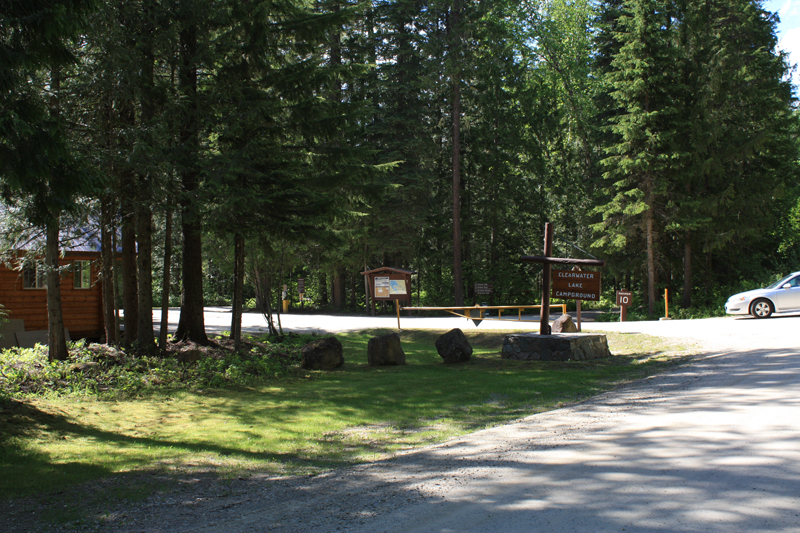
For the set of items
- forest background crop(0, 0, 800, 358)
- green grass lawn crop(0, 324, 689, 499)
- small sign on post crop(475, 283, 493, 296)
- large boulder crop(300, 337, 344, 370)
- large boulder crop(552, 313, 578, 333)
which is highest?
forest background crop(0, 0, 800, 358)

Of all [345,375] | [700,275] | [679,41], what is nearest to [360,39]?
[679,41]

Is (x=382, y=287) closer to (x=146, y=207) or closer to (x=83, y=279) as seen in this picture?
(x=83, y=279)

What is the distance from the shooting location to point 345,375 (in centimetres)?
1184

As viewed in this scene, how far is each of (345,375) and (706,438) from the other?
798cm

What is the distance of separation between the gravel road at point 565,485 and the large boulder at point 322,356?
700 centimetres

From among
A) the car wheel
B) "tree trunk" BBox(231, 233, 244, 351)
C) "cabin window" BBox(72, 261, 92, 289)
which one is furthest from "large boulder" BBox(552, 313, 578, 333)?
"cabin window" BBox(72, 261, 92, 289)

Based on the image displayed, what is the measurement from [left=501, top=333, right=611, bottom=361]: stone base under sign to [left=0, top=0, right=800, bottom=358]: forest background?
5033 millimetres

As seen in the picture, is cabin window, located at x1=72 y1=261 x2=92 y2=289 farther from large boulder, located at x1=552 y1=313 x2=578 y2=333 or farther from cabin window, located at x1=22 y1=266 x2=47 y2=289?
large boulder, located at x1=552 y1=313 x2=578 y2=333

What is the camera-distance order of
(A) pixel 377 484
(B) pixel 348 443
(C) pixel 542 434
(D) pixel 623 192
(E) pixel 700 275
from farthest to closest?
1. (E) pixel 700 275
2. (D) pixel 623 192
3. (B) pixel 348 443
4. (C) pixel 542 434
5. (A) pixel 377 484

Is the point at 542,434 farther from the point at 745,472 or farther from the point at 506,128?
the point at 506,128

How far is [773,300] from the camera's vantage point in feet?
56.7

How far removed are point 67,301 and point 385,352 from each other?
10607 millimetres

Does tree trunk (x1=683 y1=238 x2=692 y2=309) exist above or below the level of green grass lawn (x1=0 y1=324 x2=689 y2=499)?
above

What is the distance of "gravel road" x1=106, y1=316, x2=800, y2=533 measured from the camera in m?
3.38
